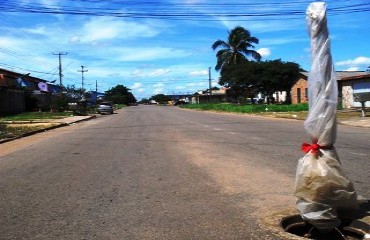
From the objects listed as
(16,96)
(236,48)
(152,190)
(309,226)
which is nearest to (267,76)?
(236,48)

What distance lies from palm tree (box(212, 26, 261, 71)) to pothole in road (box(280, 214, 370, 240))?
7109 cm

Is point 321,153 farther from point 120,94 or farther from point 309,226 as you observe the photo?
point 120,94

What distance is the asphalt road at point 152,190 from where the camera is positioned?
19.6 ft

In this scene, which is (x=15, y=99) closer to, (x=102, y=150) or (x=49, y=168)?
(x=102, y=150)

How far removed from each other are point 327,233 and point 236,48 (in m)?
73.8

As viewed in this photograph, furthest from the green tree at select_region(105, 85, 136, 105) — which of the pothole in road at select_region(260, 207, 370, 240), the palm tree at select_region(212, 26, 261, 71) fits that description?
the pothole in road at select_region(260, 207, 370, 240)

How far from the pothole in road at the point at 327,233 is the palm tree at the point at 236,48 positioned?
233 feet

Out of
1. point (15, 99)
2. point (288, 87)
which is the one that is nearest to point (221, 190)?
point (15, 99)

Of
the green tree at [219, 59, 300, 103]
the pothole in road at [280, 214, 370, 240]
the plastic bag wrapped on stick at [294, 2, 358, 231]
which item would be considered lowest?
the pothole in road at [280, 214, 370, 240]

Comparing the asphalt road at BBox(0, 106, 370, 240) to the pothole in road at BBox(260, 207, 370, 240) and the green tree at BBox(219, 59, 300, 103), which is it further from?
A: the green tree at BBox(219, 59, 300, 103)

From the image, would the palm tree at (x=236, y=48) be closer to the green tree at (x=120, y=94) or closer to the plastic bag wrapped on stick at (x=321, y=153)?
the plastic bag wrapped on stick at (x=321, y=153)

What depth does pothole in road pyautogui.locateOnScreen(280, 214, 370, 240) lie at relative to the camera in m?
5.43

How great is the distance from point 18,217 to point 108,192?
1784mm

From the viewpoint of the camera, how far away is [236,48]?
256 feet
